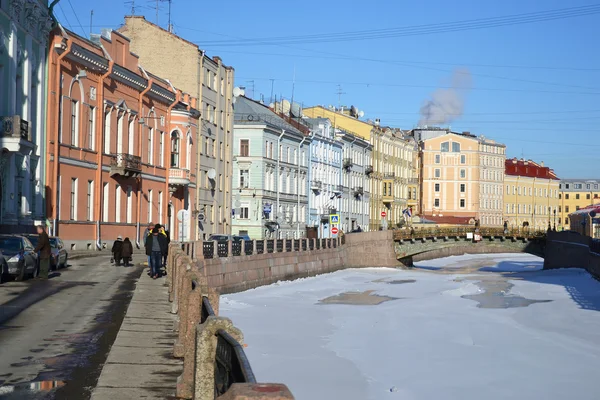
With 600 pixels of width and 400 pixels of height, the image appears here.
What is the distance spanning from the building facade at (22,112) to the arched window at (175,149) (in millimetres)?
20208

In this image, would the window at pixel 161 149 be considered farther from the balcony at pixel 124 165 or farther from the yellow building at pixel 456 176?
the yellow building at pixel 456 176

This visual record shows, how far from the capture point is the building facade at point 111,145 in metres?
45.4

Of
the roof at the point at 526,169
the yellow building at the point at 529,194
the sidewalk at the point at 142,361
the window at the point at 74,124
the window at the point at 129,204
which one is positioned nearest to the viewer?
the sidewalk at the point at 142,361

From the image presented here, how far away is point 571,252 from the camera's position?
7231 centimetres

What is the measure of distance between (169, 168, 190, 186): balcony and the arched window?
848 millimetres

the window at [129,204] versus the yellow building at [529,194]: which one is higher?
the yellow building at [529,194]

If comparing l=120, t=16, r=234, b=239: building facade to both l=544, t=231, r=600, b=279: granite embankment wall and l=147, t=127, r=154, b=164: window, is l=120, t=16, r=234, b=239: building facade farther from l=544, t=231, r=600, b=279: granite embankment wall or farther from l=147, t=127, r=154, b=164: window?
l=544, t=231, r=600, b=279: granite embankment wall

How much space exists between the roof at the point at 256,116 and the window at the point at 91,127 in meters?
28.3

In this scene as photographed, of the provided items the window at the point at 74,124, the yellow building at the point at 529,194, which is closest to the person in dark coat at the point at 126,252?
the window at the point at 74,124

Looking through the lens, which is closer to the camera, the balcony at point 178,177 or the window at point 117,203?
the window at point 117,203

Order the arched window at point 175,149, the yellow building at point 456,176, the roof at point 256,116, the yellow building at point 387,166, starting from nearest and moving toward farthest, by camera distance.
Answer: the arched window at point 175,149 < the roof at point 256,116 < the yellow building at point 387,166 < the yellow building at point 456,176

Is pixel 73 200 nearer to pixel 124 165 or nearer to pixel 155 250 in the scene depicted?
pixel 124 165

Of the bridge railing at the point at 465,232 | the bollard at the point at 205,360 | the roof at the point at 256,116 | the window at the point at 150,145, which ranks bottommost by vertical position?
the bollard at the point at 205,360

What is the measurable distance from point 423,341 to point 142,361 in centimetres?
1332
